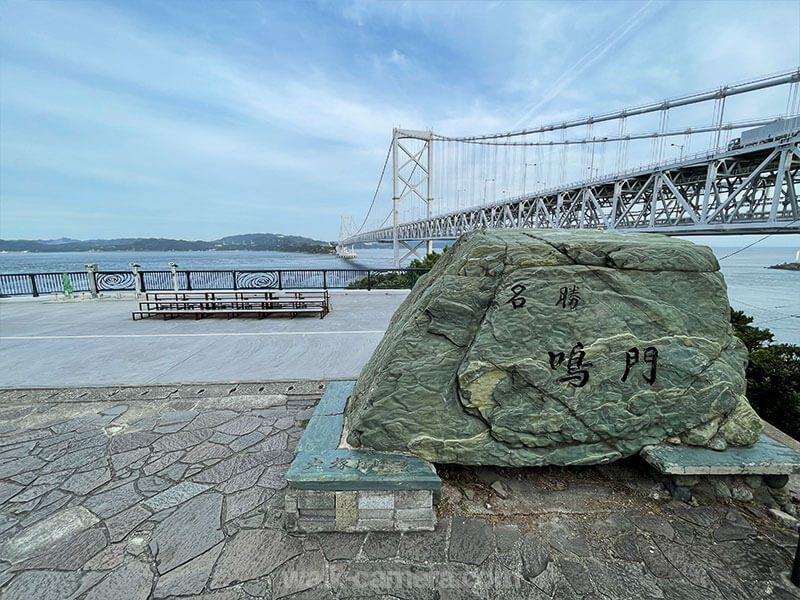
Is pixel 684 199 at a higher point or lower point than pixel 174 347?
higher

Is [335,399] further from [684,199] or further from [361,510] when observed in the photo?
[684,199]

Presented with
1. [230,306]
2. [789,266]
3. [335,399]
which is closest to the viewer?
[335,399]

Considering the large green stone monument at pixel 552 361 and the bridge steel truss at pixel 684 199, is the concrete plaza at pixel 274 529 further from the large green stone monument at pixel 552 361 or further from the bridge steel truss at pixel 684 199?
the bridge steel truss at pixel 684 199

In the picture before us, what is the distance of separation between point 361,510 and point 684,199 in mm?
21644

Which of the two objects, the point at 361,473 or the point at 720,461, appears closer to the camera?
the point at 361,473

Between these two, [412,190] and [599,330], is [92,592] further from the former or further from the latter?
[412,190]

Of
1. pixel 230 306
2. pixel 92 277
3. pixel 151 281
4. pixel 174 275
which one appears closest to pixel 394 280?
pixel 230 306

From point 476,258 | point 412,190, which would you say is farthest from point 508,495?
point 412,190

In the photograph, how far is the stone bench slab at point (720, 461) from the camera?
205 centimetres

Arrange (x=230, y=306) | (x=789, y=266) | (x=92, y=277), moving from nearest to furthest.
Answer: (x=230, y=306), (x=92, y=277), (x=789, y=266)

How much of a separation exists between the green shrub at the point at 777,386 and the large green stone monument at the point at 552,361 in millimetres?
1574

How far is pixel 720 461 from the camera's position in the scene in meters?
2.10

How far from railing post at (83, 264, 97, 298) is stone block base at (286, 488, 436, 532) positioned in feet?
33.1

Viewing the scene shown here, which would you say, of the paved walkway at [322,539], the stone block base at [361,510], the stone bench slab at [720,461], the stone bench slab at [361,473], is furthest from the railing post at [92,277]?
the stone bench slab at [720,461]
